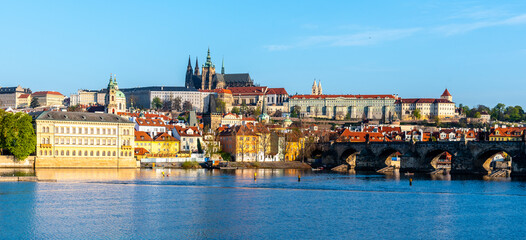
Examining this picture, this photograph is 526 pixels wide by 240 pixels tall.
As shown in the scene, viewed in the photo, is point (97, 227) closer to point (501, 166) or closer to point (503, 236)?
point (503, 236)

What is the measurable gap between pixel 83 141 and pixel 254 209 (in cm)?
3806

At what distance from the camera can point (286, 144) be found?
8831 cm

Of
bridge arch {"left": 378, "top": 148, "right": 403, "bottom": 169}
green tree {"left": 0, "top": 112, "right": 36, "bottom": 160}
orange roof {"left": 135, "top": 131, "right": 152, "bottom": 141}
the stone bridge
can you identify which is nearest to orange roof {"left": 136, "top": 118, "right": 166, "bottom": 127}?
orange roof {"left": 135, "top": 131, "right": 152, "bottom": 141}

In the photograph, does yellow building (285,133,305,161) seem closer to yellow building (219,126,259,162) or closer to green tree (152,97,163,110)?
yellow building (219,126,259,162)

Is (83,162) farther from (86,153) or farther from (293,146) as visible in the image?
(293,146)

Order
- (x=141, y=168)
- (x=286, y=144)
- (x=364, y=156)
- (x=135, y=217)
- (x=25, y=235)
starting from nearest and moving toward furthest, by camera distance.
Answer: (x=25, y=235) → (x=135, y=217) → (x=141, y=168) → (x=364, y=156) → (x=286, y=144)

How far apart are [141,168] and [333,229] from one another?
44194 mm

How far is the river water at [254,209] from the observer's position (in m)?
30.7

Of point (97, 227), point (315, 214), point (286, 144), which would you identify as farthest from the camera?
point (286, 144)

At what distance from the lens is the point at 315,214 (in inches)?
1436

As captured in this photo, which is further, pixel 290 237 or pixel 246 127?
pixel 246 127

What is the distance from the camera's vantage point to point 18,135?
219 ft

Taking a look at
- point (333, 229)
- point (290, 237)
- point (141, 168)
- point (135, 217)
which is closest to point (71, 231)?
point (135, 217)

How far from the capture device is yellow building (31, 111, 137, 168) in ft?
228
